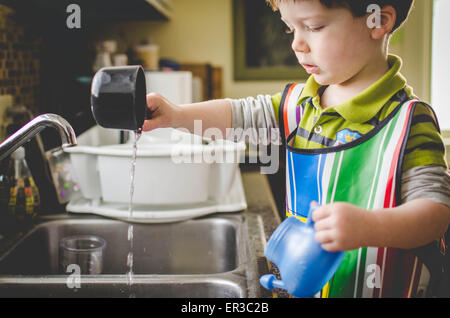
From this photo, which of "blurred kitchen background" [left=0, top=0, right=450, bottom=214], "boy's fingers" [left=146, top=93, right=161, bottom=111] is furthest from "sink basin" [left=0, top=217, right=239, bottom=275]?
"boy's fingers" [left=146, top=93, right=161, bottom=111]

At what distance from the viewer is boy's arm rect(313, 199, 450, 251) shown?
567 millimetres

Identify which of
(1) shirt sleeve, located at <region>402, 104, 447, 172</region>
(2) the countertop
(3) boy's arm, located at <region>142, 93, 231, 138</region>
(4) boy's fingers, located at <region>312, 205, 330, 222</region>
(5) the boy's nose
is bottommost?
(2) the countertop

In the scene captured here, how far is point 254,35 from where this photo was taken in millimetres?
3334

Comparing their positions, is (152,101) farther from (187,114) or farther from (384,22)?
(384,22)

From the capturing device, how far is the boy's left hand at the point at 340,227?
56cm

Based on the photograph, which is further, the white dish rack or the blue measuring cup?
the white dish rack

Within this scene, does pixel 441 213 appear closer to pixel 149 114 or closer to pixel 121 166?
pixel 149 114

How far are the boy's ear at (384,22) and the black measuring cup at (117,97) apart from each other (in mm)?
375

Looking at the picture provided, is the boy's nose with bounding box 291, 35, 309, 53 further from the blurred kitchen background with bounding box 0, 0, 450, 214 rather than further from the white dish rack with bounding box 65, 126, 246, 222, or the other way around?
the blurred kitchen background with bounding box 0, 0, 450, 214

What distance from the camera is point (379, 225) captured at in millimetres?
593

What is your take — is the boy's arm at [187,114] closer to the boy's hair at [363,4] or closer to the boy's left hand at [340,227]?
the boy's hair at [363,4]

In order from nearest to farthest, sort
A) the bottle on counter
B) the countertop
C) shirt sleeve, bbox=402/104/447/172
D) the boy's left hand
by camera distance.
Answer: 1. the boy's left hand
2. shirt sleeve, bbox=402/104/447/172
3. the countertop
4. the bottle on counter

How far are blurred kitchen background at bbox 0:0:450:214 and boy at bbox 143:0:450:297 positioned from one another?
0.81 m
